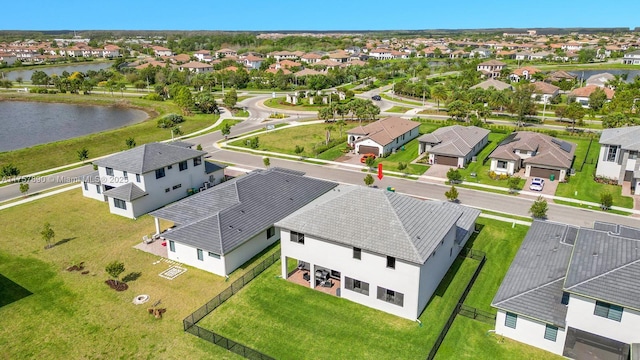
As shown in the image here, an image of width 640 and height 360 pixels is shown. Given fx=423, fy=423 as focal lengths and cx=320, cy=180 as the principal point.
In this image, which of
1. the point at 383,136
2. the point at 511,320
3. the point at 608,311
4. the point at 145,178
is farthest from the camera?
the point at 383,136

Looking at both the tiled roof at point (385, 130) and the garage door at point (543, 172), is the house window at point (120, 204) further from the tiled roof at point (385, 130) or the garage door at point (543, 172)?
the garage door at point (543, 172)

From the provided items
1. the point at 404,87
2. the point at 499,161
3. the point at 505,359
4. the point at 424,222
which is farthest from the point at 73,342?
the point at 404,87

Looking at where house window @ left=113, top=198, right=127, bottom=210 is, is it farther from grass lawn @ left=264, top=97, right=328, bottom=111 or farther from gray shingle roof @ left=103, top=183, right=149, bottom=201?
grass lawn @ left=264, top=97, right=328, bottom=111

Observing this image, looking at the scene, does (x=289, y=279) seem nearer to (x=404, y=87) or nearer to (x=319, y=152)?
(x=319, y=152)

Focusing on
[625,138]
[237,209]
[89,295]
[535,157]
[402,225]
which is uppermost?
[625,138]

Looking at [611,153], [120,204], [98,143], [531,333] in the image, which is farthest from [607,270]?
[98,143]

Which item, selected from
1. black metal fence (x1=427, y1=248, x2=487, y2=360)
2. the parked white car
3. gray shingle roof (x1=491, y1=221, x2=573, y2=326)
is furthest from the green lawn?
black metal fence (x1=427, y1=248, x2=487, y2=360)

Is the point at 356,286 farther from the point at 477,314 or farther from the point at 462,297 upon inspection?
the point at 477,314
